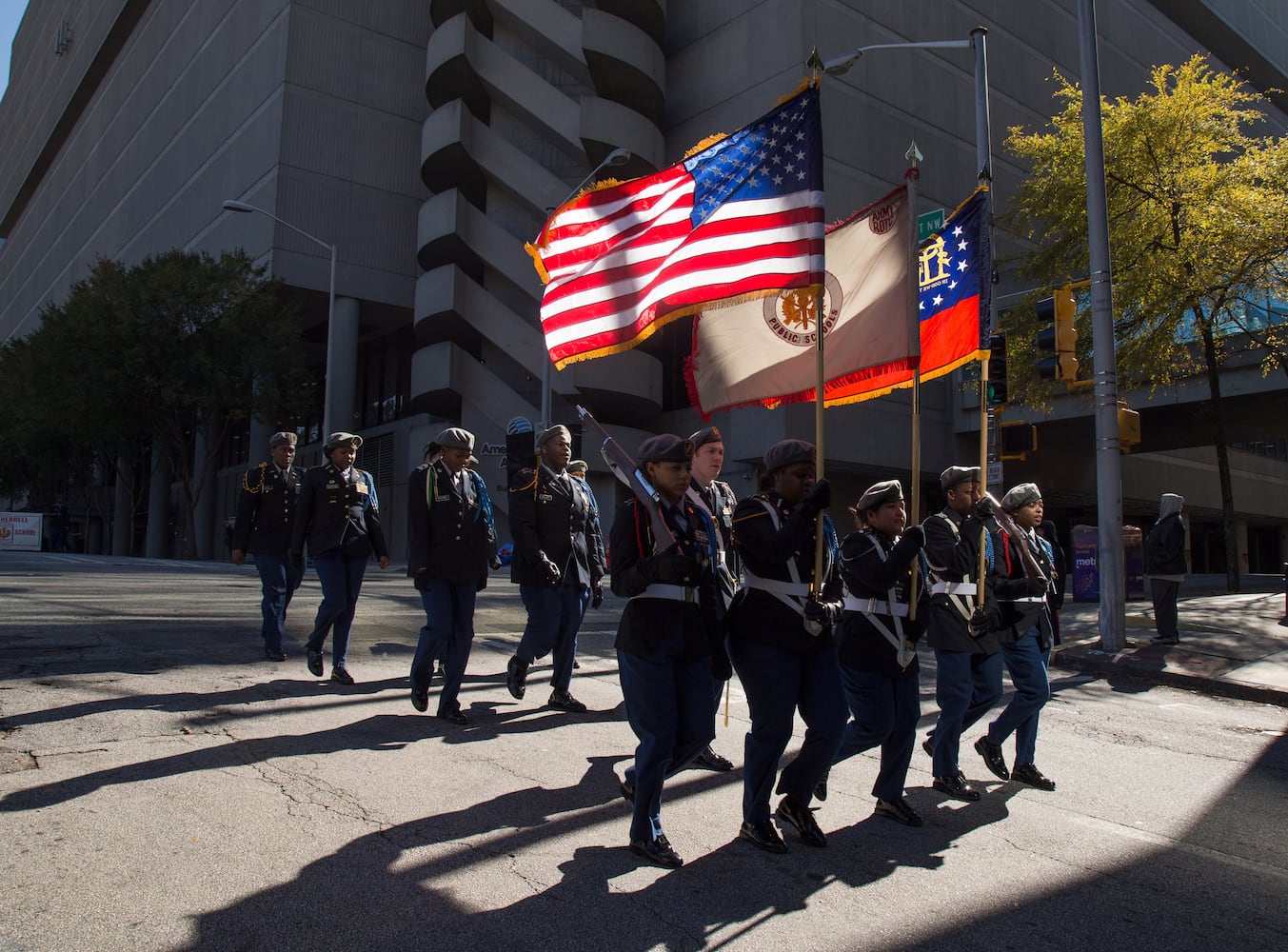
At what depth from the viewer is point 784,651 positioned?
398 cm

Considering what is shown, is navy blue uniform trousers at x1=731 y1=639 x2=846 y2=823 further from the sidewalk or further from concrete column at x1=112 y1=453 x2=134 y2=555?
concrete column at x1=112 y1=453 x2=134 y2=555

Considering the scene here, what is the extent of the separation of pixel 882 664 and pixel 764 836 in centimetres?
99

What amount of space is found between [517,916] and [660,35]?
Result: 3601 centimetres

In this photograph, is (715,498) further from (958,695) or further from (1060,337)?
(1060,337)

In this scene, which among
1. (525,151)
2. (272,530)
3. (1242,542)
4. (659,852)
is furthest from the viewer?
(1242,542)

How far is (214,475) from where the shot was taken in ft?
149

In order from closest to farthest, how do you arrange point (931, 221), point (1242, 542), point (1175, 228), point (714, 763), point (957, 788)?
point (957, 788) → point (714, 763) → point (931, 221) → point (1175, 228) → point (1242, 542)

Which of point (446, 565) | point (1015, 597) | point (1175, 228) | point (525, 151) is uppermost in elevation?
point (525, 151)

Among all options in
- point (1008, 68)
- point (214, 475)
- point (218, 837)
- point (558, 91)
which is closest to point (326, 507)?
point (218, 837)

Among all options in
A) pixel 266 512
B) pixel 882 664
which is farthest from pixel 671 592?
pixel 266 512

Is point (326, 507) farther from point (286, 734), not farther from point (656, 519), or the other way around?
point (656, 519)

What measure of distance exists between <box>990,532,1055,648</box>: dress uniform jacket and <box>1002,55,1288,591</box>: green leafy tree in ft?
49.9

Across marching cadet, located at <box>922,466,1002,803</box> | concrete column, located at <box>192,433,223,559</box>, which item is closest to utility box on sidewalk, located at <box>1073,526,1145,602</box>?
marching cadet, located at <box>922,466,1002,803</box>

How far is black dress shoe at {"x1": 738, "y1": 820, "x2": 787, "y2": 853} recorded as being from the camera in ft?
13.1
